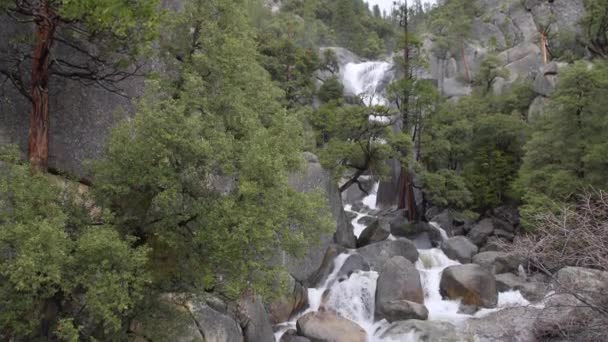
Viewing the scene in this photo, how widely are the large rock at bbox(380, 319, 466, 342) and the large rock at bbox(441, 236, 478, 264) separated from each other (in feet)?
23.8

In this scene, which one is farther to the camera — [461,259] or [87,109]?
[461,259]

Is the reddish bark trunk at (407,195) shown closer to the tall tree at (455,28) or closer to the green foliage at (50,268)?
the tall tree at (455,28)

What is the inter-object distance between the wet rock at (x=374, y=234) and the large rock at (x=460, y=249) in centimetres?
310

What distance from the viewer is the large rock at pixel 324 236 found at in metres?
18.4

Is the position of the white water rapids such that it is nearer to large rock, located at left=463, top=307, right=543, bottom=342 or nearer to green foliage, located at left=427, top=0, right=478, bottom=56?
large rock, located at left=463, top=307, right=543, bottom=342

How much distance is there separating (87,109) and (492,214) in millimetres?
23446

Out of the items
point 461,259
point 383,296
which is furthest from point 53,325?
point 461,259

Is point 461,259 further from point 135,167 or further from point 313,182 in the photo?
point 135,167

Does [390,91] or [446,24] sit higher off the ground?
[446,24]

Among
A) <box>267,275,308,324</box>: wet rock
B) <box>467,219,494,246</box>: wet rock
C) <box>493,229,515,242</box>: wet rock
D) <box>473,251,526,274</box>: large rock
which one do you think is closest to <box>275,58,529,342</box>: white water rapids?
<box>267,275,308,324</box>: wet rock

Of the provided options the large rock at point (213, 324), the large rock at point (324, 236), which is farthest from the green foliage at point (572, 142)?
the large rock at point (213, 324)

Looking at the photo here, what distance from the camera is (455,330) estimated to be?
16062mm

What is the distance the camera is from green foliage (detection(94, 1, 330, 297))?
8930mm

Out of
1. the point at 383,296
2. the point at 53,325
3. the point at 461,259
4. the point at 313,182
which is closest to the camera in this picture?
the point at 53,325
